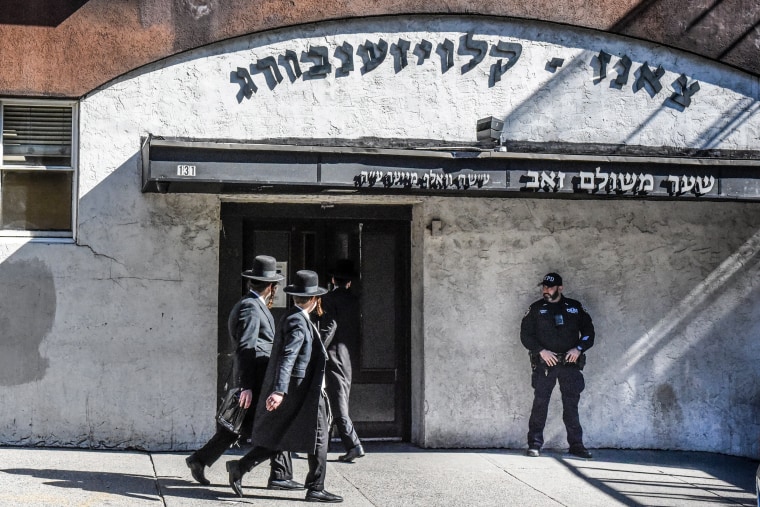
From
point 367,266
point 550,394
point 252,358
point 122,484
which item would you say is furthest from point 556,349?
point 122,484

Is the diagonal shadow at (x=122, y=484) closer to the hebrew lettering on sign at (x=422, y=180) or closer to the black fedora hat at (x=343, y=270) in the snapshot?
the black fedora hat at (x=343, y=270)

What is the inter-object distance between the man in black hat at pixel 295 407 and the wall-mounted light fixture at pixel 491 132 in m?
3.06

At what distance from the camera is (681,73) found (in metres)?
10.9

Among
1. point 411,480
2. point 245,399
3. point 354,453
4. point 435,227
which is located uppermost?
point 435,227

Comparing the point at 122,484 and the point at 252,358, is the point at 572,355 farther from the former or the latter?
the point at 122,484

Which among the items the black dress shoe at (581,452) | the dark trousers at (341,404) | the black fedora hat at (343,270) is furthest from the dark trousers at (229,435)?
the black dress shoe at (581,452)

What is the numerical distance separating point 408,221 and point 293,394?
3.50 metres

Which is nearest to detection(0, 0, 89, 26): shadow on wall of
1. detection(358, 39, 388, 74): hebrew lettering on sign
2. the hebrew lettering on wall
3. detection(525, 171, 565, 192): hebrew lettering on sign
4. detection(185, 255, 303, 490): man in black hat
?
the hebrew lettering on wall

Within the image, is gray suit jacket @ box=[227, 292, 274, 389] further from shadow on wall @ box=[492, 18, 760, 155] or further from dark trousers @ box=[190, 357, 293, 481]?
shadow on wall @ box=[492, 18, 760, 155]

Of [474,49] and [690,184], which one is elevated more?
[474,49]

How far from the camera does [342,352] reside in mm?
9664

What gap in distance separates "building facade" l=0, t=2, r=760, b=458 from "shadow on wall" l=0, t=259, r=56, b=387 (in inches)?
0.8

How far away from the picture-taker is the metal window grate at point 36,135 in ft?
32.4

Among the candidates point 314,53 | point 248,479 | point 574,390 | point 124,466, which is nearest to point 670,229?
point 574,390
